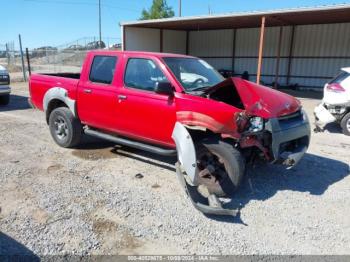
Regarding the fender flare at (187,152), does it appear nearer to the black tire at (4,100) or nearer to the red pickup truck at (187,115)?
the red pickup truck at (187,115)

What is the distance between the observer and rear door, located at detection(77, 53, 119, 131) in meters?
5.17

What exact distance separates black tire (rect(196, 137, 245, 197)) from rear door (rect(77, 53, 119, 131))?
68.3 inches

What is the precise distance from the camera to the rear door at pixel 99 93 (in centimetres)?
517

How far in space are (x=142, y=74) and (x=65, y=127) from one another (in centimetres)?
211

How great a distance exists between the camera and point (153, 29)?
1923 cm

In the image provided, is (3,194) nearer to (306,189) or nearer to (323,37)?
(306,189)

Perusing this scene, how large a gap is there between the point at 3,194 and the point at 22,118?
17.6 feet

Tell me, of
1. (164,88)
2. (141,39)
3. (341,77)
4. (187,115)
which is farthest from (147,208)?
(141,39)

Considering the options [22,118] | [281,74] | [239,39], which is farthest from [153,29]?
[22,118]

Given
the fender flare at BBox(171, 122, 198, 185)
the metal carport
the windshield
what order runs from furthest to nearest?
the metal carport
the windshield
the fender flare at BBox(171, 122, 198, 185)

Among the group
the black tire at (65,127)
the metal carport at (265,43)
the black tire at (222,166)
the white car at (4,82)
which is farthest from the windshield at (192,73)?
the metal carport at (265,43)

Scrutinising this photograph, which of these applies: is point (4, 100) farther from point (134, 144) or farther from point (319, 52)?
point (319, 52)

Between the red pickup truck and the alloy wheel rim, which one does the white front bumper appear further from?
the alloy wheel rim

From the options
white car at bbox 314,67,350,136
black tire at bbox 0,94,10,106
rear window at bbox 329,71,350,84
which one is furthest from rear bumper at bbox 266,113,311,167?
black tire at bbox 0,94,10,106
